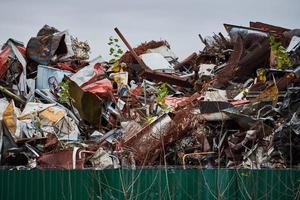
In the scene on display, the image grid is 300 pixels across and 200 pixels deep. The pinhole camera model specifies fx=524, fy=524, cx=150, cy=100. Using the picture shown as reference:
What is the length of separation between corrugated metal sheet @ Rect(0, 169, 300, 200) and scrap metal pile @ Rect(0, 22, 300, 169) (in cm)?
60

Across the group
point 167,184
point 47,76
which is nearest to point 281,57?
point 167,184

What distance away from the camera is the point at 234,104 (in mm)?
9914

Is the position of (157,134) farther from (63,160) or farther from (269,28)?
(269,28)

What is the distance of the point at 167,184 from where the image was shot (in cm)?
680

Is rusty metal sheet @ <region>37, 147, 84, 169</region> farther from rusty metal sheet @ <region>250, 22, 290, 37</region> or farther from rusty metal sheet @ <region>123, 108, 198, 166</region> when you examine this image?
rusty metal sheet @ <region>250, 22, 290, 37</region>

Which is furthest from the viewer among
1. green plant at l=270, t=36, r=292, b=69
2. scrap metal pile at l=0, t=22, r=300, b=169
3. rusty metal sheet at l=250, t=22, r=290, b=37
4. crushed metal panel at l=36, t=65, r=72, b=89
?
crushed metal panel at l=36, t=65, r=72, b=89

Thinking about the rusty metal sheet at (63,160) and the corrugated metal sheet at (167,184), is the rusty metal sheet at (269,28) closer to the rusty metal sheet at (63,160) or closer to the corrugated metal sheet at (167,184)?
the rusty metal sheet at (63,160)

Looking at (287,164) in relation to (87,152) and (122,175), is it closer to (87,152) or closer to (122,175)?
(122,175)

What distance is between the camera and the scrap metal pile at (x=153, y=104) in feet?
29.7

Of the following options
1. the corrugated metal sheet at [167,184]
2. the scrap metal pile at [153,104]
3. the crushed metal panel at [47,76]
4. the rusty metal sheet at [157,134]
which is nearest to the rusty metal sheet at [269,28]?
the scrap metal pile at [153,104]

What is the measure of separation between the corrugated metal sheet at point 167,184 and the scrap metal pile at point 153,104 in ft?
1.98

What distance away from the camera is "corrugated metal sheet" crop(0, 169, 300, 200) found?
6.45 meters

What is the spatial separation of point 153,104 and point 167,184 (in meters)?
4.94

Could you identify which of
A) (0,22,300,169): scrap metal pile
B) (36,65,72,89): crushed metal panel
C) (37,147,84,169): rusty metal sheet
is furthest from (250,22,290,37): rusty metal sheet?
(37,147,84,169): rusty metal sheet
